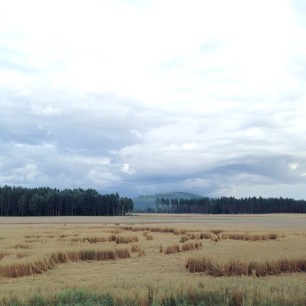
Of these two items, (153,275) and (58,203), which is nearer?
(153,275)

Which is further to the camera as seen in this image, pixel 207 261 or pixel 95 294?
pixel 207 261

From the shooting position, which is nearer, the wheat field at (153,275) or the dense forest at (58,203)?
the wheat field at (153,275)

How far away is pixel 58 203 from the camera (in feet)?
548

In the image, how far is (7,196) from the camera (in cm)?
16175

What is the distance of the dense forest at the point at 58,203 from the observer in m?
162

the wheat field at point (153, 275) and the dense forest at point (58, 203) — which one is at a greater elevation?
the dense forest at point (58, 203)

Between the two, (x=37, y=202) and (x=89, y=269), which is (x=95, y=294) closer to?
(x=89, y=269)

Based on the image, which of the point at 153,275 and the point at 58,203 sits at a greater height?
the point at 58,203

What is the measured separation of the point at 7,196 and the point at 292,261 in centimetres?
15261

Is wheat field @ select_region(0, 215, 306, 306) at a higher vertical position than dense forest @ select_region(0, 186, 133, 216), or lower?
lower

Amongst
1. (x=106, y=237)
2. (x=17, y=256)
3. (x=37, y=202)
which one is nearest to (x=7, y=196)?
(x=37, y=202)

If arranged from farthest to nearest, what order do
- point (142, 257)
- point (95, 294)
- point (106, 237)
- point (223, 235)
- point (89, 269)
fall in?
point (223, 235) < point (106, 237) < point (142, 257) < point (89, 269) < point (95, 294)

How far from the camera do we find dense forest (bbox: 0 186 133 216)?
530 ft

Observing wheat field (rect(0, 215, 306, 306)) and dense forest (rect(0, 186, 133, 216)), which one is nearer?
wheat field (rect(0, 215, 306, 306))
